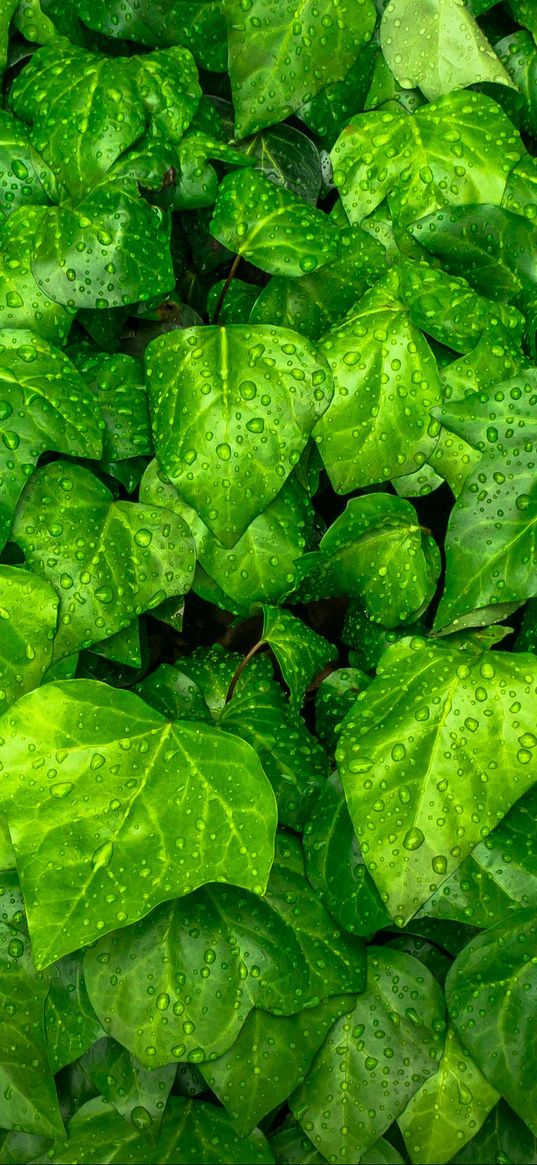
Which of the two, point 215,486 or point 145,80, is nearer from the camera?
point 215,486

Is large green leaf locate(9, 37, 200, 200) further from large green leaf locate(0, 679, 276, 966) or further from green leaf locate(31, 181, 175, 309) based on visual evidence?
large green leaf locate(0, 679, 276, 966)

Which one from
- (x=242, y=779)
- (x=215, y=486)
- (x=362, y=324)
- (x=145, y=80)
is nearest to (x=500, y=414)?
(x=362, y=324)

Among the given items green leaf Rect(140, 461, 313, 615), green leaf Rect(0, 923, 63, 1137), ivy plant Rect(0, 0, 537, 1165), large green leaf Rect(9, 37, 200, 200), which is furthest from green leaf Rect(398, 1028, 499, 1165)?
large green leaf Rect(9, 37, 200, 200)

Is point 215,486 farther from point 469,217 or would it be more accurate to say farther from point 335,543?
point 469,217

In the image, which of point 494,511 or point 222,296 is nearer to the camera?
point 494,511

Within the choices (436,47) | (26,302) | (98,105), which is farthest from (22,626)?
(436,47)

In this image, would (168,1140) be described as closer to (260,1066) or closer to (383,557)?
(260,1066)

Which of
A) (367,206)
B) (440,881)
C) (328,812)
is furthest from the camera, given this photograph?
(367,206)
